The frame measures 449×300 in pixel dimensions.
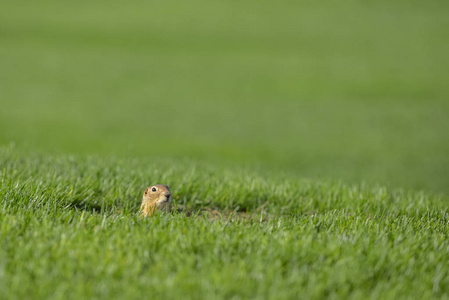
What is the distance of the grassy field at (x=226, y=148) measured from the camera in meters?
3.30

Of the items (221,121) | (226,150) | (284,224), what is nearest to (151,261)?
(284,224)

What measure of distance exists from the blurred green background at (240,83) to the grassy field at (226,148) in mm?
120

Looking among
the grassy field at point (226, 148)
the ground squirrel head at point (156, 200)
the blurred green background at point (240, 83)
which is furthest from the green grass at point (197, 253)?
the blurred green background at point (240, 83)

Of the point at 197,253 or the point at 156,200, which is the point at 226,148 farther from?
the point at 197,253

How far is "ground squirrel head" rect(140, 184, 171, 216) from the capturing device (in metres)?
4.55

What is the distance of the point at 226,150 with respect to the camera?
47.6 ft

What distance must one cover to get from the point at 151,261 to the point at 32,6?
38.5 m

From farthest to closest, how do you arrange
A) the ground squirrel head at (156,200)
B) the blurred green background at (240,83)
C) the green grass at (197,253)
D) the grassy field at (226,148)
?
the blurred green background at (240,83)
the ground squirrel head at (156,200)
the grassy field at (226,148)
the green grass at (197,253)

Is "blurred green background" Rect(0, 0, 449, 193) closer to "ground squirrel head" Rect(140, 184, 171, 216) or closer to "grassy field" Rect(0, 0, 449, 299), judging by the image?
"grassy field" Rect(0, 0, 449, 299)

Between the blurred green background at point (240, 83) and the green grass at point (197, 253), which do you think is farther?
the blurred green background at point (240, 83)

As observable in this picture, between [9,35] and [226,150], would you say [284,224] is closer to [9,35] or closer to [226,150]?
[226,150]

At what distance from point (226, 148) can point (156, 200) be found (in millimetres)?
10156

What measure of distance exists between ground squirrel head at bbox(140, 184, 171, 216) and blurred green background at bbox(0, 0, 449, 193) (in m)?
4.70

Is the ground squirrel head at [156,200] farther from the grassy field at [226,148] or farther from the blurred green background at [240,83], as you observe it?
the blurred green background at [240,83]
